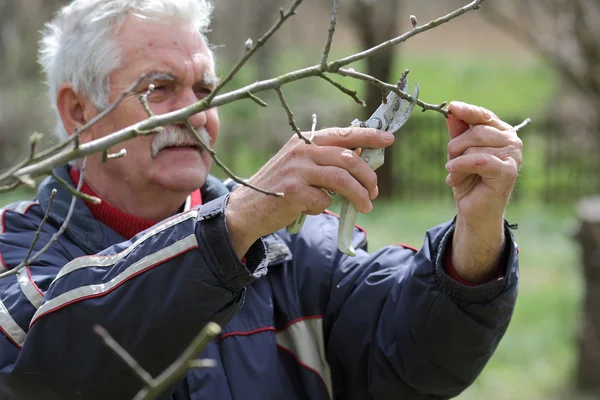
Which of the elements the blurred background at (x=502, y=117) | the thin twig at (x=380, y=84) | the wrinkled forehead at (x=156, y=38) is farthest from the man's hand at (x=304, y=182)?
the blurred background at (x=502, y=117)

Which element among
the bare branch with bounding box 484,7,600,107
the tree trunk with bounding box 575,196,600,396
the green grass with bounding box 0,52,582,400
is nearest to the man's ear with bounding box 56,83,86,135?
the green grass with bounding box 0,52,582,400

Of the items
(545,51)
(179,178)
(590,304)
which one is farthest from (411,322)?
(545,51)

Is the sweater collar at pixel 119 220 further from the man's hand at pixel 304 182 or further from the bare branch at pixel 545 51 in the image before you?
the bare branch at pixel 545 51

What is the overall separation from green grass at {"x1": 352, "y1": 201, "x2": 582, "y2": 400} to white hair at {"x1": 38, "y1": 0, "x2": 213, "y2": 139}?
2845mm

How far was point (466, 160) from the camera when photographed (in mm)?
1946

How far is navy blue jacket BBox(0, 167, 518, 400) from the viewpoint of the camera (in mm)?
1780

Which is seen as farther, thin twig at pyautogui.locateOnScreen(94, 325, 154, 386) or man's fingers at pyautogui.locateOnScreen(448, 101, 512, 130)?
man's fingers at pyautogui.locateOnScreen(448, 101, 512, 130)

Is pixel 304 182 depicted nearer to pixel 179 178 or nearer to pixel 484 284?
pixel 484 284

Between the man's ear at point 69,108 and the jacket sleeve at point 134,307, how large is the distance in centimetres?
91

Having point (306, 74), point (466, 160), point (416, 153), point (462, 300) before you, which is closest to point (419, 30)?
point (306, 74)

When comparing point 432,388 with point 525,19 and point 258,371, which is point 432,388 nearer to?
point 258,371

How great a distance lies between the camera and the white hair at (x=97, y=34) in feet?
8.27

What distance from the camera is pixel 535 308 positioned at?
18.6 feet

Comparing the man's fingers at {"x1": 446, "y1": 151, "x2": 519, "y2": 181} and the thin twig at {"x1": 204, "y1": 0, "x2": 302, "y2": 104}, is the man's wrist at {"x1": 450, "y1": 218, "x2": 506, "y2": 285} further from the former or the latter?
the thin twig at {"x1": 204, "y1": 0, "x2": 302, "y2": 104}
